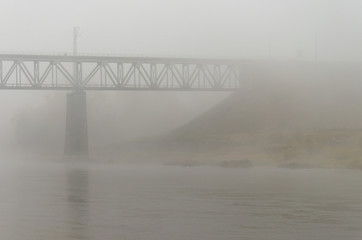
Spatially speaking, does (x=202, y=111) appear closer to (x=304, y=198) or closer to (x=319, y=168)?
(x=319, y=168)

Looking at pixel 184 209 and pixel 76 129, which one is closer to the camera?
pixel 184 209

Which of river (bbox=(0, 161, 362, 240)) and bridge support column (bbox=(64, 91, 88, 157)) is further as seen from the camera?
bridge support column (bbox=(64, 91, 88, 157))

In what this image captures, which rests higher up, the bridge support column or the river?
the bridge support column

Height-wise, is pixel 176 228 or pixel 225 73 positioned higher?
pixel 225 73

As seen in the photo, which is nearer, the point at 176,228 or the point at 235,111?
the point at 176,228

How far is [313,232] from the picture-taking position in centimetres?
2694

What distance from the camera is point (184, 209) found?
112 ft

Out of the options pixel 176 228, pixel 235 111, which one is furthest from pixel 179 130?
pixel 176 228

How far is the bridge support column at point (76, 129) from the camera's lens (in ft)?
371

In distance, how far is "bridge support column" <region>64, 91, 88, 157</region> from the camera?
4456 inches

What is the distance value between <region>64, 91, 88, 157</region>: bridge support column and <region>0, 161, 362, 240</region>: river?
59.3 metres

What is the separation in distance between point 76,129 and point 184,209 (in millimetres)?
80845

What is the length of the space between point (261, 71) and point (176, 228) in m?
107

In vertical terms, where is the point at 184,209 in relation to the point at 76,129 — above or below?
below
